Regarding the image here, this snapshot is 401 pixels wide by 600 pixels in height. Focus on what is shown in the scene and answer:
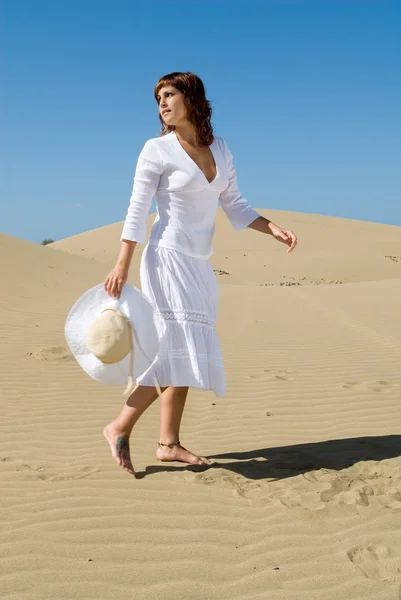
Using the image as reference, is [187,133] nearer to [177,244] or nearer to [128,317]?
[177,244]

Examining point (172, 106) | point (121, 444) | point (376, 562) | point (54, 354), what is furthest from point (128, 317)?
point (54, 354)

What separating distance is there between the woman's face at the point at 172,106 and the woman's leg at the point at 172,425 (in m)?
1.48

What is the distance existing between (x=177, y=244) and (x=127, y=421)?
3.34ft

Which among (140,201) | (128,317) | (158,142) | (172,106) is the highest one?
Answer: (172,106)

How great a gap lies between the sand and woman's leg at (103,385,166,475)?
10 cm

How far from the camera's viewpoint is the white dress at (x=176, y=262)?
3781 millimetres

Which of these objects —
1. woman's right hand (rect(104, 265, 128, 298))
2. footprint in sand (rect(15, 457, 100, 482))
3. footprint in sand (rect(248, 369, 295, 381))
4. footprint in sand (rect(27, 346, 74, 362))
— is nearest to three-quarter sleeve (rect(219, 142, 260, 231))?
woman's right hand (rect(104, 265, 128, 298))

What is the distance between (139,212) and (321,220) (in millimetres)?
56621

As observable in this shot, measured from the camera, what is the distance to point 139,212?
378 centimetres

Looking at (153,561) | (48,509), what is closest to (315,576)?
(153,561)

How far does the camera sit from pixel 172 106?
384 cm

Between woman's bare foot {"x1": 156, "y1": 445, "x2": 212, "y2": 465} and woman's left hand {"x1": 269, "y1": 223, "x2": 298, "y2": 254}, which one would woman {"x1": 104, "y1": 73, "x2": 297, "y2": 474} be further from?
woman's left hand {"x1": 269, "y1": 223, "x2": 298, "y2": 254}

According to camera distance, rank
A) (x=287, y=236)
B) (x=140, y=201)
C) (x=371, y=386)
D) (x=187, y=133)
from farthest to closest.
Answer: (x=371, y=386) < (x=287, y=236) < (x=187, y=133) < (x=140, y=201)

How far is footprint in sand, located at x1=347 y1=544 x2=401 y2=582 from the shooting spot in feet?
9.18
